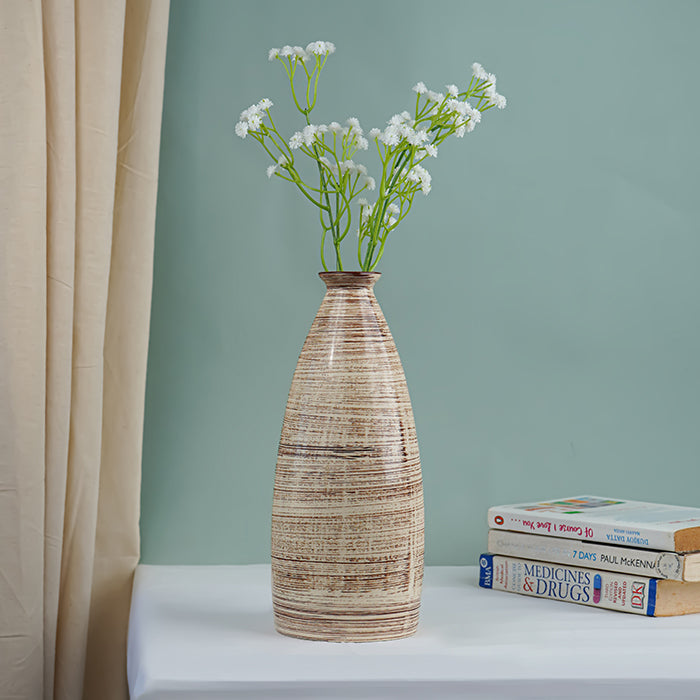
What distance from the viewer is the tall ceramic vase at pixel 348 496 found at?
90 cm

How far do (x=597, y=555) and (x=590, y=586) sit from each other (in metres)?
0.04

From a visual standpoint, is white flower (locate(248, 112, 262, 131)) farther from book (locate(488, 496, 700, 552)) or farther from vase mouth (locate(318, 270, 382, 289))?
book (locate(488, 496, 700, 552))

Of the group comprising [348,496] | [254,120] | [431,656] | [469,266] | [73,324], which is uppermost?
[254,120]

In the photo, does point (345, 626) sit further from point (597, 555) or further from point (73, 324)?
point (73, 324)

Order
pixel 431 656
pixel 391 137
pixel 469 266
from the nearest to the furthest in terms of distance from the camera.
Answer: pixel 431 656
pixel 391 137
pixel 469 266

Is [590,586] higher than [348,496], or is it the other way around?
[348,496]

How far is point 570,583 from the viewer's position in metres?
1.12

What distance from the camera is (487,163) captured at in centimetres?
138

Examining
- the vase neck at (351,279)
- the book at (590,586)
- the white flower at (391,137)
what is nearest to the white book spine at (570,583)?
the book at (590,586)

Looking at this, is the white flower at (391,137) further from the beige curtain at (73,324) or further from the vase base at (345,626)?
the vase base at (345,626)

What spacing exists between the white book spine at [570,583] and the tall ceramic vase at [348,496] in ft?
0.88

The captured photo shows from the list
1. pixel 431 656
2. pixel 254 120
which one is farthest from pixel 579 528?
pixel 254 120

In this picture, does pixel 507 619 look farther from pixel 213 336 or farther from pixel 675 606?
pixel 213 336

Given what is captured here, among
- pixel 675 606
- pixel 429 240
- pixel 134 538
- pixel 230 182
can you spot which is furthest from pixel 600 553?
pixel 230 182
